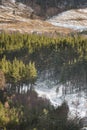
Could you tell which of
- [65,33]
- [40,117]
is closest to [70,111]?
[40,117]

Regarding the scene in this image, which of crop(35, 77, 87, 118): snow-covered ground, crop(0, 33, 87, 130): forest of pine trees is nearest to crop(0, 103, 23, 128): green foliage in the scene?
crop(0, 33, 87, 130): forest of pine trees

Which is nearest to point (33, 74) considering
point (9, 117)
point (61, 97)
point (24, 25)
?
point (61, 97)

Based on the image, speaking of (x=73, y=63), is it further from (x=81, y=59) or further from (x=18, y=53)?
(x=18, y=53)

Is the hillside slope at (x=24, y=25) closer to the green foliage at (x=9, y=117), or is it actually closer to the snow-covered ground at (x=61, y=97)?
the snow-covered ground at (x=61, y=97)

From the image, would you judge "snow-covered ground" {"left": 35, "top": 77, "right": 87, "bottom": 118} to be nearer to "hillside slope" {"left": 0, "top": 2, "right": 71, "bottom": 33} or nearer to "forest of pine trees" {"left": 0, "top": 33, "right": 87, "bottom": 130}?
"forest of pine trees" {"left": 0, "top": 33, "right": 87, "bottom": 130}

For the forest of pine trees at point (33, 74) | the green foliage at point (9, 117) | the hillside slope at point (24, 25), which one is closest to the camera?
the green foliage at point (9, 117)

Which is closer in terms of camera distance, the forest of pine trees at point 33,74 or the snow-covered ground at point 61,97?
the forest of pine trees at point 33,74

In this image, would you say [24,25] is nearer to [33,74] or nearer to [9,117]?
→ [33,74]

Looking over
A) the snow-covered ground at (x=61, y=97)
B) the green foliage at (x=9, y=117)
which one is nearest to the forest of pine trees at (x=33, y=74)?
the green foliage at (x=9, y=117)
